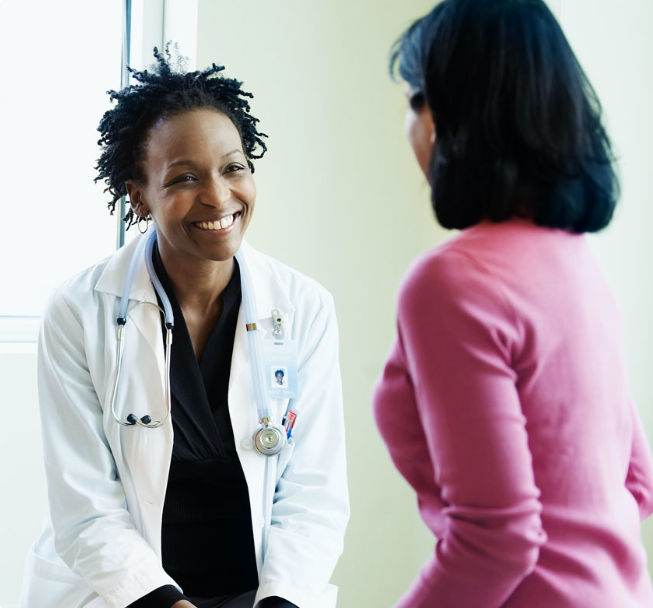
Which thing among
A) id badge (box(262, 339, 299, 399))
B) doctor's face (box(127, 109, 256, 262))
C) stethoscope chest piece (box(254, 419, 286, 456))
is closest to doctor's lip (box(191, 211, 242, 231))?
doctor's face (box(127, 109, 256, 262))

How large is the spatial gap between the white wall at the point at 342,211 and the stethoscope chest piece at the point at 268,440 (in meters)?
0.82

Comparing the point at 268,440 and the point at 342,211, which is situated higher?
the point at 342,211

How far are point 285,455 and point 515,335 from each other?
2.87ft

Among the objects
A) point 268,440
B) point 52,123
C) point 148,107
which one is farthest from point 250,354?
point 52,123

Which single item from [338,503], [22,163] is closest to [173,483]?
[338,503]

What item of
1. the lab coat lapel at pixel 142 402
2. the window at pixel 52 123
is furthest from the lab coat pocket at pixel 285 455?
the window at pixel 52 123

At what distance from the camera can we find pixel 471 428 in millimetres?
724

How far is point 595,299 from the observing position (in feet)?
2.58

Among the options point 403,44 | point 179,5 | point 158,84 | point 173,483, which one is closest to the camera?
point 403,44

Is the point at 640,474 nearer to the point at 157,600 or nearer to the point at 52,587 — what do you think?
the point at 157,600

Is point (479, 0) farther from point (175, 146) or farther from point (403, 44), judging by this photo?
point (175, 146)

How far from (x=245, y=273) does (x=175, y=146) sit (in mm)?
287

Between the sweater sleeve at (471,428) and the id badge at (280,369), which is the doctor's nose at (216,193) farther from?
the sweater sleeve at (471,428)

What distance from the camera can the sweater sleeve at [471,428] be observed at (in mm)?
723
